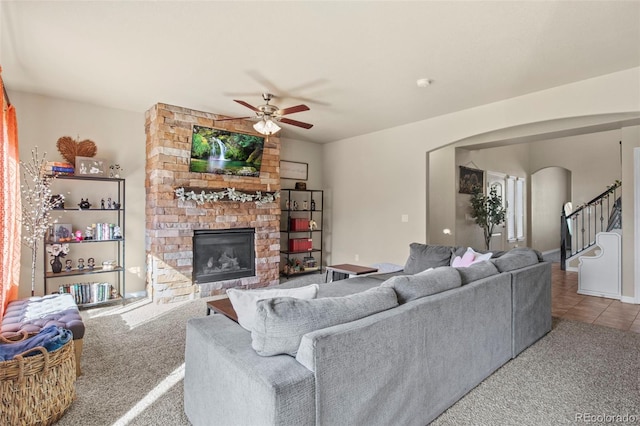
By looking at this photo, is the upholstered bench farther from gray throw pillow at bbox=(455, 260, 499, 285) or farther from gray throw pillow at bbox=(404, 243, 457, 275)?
gray throw pillow at bbox=(404, 243, 457, 275)

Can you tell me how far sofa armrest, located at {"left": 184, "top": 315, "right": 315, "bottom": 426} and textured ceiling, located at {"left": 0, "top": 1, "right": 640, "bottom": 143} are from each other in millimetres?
2183

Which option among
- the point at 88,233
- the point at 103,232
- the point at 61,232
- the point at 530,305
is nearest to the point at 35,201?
the point at 61,232

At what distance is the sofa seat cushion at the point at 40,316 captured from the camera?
2.51 metres

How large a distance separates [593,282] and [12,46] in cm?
745

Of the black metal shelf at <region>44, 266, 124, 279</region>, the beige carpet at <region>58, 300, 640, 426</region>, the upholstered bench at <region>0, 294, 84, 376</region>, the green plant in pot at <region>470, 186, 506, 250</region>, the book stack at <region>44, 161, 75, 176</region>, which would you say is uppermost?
the book stack at <region>44, 161, 75, 176</region>

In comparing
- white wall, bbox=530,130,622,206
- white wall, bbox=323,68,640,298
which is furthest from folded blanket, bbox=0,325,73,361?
white wall, bbox=530,130,622,206

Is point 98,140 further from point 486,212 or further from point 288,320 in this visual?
point 486,212

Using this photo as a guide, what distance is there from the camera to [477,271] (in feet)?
8.63

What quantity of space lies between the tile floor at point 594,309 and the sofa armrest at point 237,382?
3946 millimetres

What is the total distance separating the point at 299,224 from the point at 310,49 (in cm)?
386

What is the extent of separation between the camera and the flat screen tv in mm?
4906

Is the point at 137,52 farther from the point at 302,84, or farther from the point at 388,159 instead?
the point at 388,159

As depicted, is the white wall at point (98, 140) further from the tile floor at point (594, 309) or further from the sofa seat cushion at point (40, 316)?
the tile floor at point (594, 309)

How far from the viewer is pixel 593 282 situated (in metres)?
5.02
